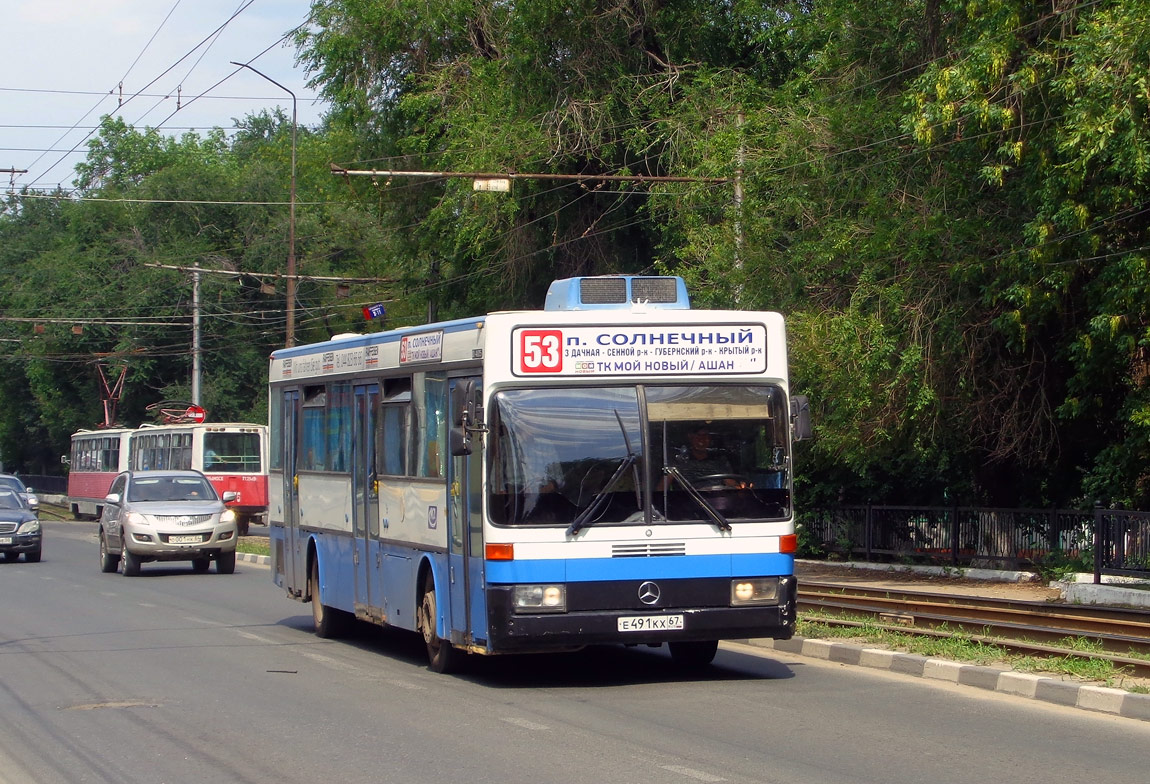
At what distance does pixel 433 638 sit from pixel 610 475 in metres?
2.50

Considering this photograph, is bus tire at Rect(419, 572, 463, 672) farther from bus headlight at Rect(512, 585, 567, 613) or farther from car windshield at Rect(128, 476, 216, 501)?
car windshield at Rect(128, 476, 216, 501)

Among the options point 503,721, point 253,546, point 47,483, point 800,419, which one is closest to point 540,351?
point 800,419

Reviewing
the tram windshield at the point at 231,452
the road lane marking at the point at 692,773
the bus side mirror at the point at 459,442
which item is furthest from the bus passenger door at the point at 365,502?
the tram windshield at the point at 231,452

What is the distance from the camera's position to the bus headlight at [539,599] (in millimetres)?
10586

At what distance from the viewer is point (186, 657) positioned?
13.4 meters

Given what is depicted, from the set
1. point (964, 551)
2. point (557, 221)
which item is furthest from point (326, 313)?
point (964, 551)

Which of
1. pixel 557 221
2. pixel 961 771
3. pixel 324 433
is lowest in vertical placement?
pixel 961 771

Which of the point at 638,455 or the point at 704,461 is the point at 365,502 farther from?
the point at 704,461

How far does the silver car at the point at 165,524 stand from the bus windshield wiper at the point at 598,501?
14.6m

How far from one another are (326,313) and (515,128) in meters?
35.3

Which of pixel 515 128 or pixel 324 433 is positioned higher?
pixel 515 128

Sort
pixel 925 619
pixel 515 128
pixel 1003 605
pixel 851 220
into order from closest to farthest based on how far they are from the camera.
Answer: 1. pixel 925 619
2. pixel 1003 605
3. pixel 851 220
4. pixel 515 128

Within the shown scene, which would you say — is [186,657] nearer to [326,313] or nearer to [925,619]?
[925,619]

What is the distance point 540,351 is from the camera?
11.0m
